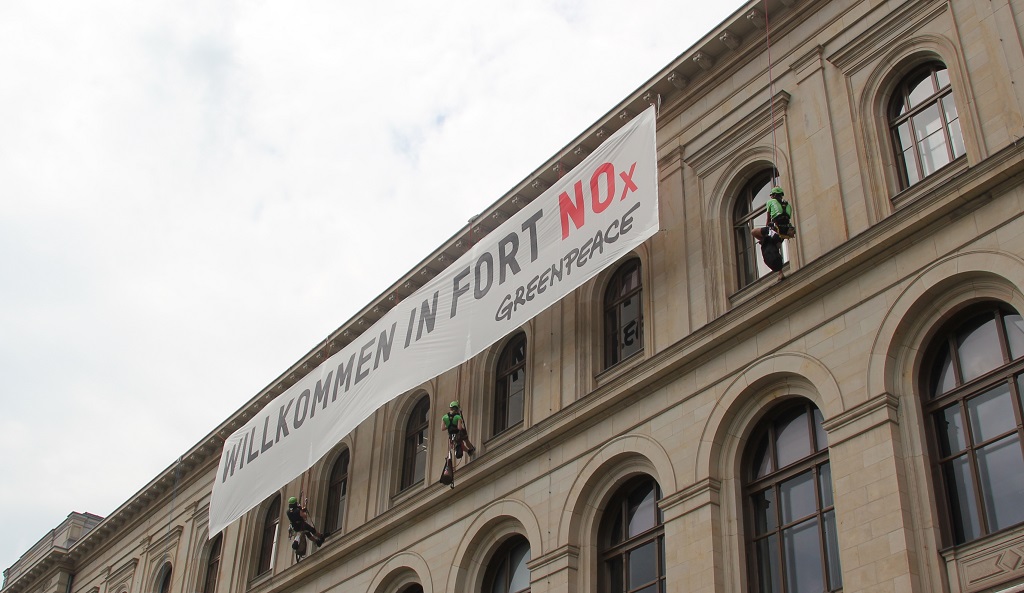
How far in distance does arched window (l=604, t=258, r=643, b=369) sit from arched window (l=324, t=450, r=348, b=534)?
8796 millimetres

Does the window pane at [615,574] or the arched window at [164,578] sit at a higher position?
the arched window at [164,578]

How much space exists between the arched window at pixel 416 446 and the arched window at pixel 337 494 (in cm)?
202

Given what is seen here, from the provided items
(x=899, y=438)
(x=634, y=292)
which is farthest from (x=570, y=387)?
(x=899, y=438)

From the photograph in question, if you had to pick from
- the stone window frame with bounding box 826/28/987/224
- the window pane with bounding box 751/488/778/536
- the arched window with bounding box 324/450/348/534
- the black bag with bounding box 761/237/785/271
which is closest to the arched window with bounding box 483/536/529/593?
the window pane with bounding box 751/488/778/536

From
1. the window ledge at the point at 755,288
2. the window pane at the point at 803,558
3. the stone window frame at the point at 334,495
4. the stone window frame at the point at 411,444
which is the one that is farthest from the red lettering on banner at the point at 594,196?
Answer: the stone window frame at the point at 334,495

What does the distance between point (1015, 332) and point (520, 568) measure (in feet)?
33.8

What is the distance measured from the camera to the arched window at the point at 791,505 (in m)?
17.1

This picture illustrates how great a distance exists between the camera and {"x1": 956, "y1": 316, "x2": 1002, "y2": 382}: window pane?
53.7ft

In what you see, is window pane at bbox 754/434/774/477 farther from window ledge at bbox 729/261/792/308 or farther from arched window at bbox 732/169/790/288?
arched window at bbox 732/169/790/288

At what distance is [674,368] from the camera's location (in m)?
20.4

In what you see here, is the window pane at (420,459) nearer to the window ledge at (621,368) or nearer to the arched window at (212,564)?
the window ledge at (621,368)

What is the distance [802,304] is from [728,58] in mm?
5906

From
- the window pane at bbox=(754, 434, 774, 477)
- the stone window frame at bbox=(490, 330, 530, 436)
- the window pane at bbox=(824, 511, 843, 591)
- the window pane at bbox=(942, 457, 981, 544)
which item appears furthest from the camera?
the stone window frame at bbox=(490, 330, 530, 436)

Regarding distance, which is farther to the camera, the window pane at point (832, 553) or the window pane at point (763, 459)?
the window pane at point (763, 459)
